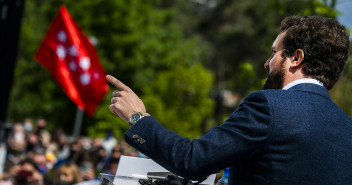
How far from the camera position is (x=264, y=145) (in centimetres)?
162

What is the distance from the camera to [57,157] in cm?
1199

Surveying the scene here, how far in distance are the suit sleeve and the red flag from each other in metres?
9.38

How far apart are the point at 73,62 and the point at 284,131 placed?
9.73 m

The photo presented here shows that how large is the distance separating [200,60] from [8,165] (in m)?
31.1

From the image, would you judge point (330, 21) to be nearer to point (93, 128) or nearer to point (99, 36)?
point (93, 128)

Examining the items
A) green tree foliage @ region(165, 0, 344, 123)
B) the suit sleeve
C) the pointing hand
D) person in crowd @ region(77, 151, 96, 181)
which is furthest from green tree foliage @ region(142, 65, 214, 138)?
the suit sleeve

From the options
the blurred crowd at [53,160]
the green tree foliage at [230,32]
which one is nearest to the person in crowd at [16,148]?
the blurred crowd at [53,160]

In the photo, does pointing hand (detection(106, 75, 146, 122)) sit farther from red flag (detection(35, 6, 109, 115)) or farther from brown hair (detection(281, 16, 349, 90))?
red flag (detection(35, 6, 109, 115))

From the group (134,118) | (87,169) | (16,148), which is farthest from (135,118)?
(16,148)

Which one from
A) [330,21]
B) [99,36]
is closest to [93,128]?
[99,36]

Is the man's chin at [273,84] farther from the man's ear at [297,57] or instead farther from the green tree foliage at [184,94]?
the green tree foliage at [184,94]

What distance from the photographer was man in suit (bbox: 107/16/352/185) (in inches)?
63.0

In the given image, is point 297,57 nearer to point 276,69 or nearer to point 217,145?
point 276,69

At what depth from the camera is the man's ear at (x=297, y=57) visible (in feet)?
5.83
